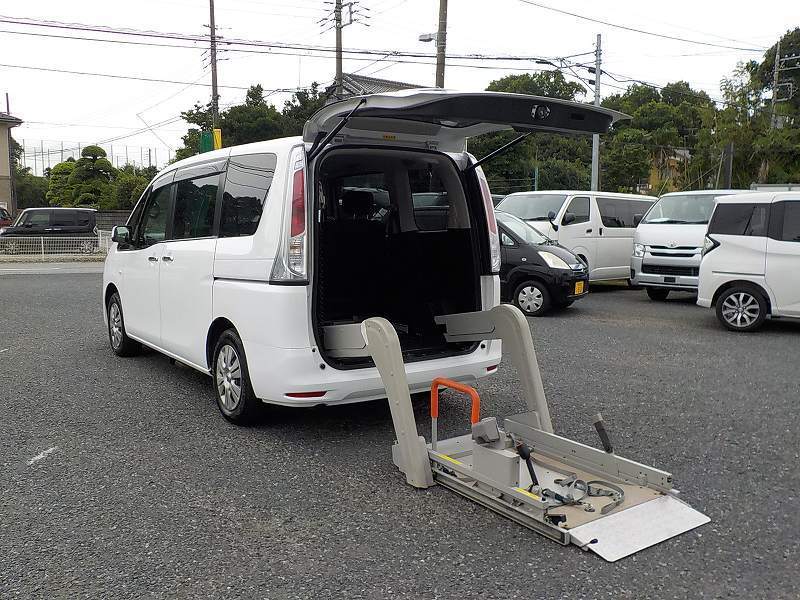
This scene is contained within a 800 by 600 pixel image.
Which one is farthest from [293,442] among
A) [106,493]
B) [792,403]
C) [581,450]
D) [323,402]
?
[792,403]

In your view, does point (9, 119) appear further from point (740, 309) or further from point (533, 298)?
point (740, 309)

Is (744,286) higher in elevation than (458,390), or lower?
higher

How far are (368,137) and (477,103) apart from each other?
112 cm

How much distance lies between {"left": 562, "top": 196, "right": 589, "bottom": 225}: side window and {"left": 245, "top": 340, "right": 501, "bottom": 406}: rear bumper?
336 inches

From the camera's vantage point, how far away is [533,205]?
1288 cm

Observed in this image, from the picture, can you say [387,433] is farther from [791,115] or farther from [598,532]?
[791,115]

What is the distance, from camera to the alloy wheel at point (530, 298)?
33.1 ft

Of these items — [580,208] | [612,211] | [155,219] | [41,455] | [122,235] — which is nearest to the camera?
[41,455]

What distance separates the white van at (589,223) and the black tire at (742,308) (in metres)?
3.64

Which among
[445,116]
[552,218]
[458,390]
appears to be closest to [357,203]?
[445,116]

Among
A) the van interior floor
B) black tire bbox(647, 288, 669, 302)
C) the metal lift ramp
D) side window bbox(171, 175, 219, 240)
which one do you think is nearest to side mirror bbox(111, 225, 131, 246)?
side window bbox(171, 175, 219, 240)

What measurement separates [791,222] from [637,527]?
6524 mm

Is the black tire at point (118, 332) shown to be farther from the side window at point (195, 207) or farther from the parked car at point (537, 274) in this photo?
the parked car at point (537, 274)

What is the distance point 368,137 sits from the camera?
4566 millimetres
